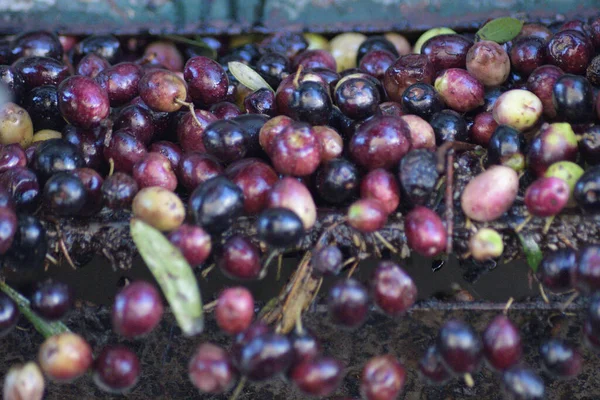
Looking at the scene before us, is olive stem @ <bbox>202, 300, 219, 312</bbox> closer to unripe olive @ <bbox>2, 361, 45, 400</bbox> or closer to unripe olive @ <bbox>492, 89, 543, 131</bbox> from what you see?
unripe olive @ <bbox>2, 361, 45, 400</bbox>

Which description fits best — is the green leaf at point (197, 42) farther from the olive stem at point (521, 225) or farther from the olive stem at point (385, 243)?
the olive stem at point (521, 225)

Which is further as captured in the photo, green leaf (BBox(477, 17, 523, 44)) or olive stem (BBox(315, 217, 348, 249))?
green leaf (BBox(477, 17, 523, 44))

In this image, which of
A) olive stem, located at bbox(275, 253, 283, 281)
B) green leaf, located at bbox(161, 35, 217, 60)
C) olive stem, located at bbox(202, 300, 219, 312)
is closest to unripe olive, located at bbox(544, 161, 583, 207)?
olive stem, located at bbox(275, 253, 283, 281)

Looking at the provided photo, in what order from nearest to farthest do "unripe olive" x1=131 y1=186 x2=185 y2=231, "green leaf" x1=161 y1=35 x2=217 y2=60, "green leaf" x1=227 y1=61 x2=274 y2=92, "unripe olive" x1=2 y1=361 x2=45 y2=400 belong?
1. "unripe olive" x1=2 y1=361 x2=45 y2=400
2. "unripe olive" x1=131 y1=186 x2=185 y2=231
3. "green leaf" x1=227 y1=61 x2=274 y2=92
4. "green leaf" x1=161 y1=35 x2=217 y2=60

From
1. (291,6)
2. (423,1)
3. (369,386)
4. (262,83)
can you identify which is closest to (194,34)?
(291,6)

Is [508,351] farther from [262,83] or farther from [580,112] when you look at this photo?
[262,83]

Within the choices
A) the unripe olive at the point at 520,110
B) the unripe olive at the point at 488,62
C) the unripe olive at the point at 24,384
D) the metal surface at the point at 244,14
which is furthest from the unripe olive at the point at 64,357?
the metal surface at the point at 244,14

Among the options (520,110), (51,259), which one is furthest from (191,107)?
(520,110)
